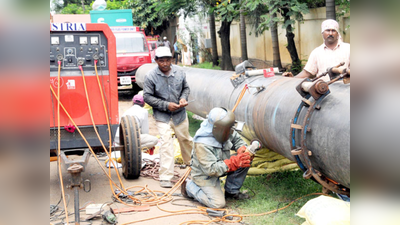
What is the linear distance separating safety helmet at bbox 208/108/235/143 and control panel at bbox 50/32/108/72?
1.61 meters

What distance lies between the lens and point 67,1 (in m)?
47.6

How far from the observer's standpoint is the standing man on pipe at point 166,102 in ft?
20.2

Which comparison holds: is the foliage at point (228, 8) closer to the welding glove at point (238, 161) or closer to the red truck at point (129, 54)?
the red truck at point (129, 54)

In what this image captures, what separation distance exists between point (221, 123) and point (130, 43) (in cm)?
1175

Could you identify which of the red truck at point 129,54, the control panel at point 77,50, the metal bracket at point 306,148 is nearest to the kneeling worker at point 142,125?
the control panel at point 77,50

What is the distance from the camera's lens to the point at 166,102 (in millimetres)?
6191

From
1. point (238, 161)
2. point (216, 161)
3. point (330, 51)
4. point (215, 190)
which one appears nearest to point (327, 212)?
point (238, 161)

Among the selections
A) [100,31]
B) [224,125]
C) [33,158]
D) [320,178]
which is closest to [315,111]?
[320,178]

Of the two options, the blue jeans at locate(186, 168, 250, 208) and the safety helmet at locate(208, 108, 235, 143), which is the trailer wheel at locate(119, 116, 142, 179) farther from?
the safety helmet at locate(208, 108, 235, 143)

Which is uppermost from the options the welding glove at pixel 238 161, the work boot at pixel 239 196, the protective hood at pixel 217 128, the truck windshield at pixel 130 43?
the truck windshield at pixel 130 43

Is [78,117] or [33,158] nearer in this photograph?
[33,158]

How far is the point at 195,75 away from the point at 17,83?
25.7 feet

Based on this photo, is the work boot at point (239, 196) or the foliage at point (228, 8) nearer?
the work boot at point (239, 196)

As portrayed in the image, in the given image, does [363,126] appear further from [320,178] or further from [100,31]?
[100,31]
